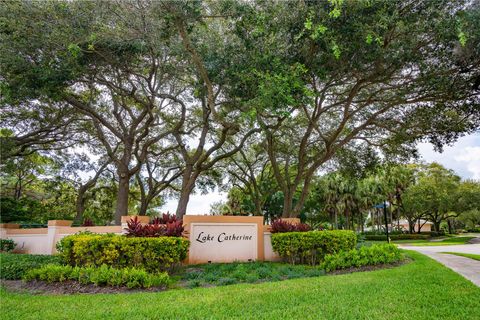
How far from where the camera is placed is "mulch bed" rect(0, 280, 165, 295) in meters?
6.25

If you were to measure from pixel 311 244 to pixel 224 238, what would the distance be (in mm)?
2895

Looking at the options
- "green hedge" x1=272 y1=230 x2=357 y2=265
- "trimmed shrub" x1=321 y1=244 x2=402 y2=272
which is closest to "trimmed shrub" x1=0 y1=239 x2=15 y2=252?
"green hedge" x1=272 y1=230 x2=357 y2=265

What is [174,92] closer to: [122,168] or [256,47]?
[122,168]

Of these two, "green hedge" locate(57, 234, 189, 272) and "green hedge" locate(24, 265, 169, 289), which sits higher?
"green hedge" locate(57, 234, 189, 272)

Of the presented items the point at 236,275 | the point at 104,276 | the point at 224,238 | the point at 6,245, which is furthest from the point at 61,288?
the point at 6,245

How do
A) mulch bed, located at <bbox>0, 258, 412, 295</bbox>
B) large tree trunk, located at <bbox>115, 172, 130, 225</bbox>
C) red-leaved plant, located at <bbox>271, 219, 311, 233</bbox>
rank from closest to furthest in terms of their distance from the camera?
mulch bed, located at <bbox>0, 258, 412, 295</bbox> < red-leaved plant, located at <bbox>271, 219, 311, 233</bbox> < large tree trunk, located at <bbox>115, 172, 130, 225</bbox>

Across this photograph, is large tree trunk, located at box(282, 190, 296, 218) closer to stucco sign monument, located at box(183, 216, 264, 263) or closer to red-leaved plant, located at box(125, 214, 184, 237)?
stucco sign monument, located at box(183, 216, 264, 263)

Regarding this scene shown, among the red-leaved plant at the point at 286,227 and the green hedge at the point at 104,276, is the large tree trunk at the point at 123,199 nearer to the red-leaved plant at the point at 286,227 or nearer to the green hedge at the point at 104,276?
the red-leaved plant at the point at 286,227

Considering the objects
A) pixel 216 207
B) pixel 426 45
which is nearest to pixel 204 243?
pixel 426 45

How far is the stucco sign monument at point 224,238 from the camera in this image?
10492mm

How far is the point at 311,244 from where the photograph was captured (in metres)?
9.83

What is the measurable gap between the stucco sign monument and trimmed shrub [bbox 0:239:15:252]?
27.1 ft

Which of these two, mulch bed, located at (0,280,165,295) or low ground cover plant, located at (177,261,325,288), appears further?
low ground cover plant, located at (177,261,325,288)

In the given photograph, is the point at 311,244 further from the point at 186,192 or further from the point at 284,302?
the point at 186,192
